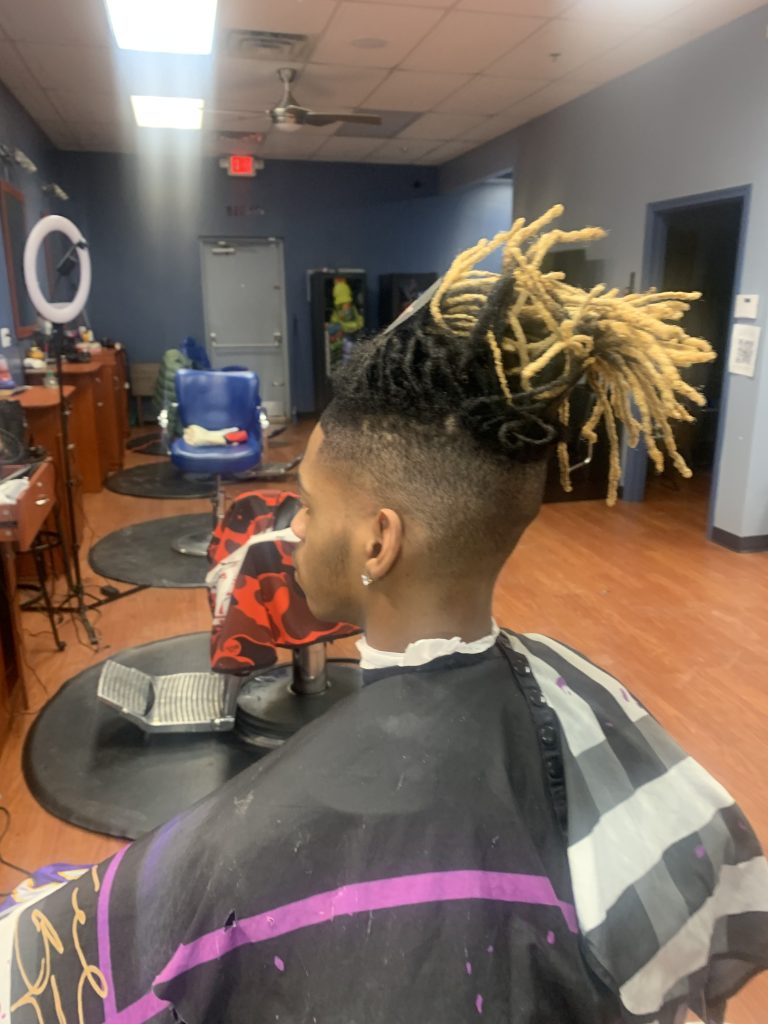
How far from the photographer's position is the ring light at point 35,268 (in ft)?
8.05

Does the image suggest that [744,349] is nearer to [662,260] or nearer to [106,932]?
[662,260]

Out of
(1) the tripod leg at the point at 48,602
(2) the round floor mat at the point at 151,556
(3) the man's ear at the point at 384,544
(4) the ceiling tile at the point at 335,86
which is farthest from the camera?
(4) the ceiling tile at the point at 335,86

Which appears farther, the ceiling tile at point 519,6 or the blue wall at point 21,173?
the blue wall at point 21,173

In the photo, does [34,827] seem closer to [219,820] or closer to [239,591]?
[239,591]

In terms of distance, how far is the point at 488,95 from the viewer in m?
4.94

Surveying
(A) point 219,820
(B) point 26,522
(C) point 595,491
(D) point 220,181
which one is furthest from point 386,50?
(A) point 219,820

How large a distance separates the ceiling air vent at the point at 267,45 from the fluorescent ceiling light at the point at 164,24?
0.41 feet

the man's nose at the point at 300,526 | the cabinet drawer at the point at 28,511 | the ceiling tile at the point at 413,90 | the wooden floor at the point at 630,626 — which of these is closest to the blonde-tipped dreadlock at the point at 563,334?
the man's nose at the point at 300,526

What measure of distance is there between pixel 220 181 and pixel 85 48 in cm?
342

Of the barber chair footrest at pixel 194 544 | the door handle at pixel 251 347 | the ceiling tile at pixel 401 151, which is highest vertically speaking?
the ceiling tile at pixel 401 151

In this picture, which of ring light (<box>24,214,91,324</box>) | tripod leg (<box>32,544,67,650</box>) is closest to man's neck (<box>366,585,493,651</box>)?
ring light (<box>24,214,91,324</box>)

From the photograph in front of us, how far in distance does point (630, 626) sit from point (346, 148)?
546 centimetres

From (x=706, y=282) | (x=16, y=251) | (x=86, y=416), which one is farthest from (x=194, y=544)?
(x=706, y=282)

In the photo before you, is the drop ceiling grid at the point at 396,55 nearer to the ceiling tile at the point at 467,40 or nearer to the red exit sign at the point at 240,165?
the ceiling tile at the point at 467,40
